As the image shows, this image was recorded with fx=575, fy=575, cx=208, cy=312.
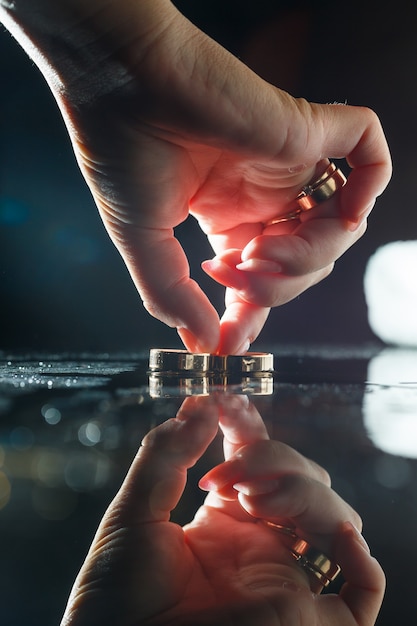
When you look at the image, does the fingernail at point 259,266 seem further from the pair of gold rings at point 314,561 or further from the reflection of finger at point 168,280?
the pair of gold rings at point 314,561

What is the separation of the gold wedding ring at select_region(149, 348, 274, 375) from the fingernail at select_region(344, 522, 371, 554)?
56 cm

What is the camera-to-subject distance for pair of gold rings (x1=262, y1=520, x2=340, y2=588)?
0.55 ft

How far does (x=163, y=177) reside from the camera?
2.06 ft

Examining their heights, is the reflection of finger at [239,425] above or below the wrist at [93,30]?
below

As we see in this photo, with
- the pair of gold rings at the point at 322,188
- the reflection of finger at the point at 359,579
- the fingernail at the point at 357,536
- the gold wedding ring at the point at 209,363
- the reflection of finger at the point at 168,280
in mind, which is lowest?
the gold wedding ring at the point at 209,363

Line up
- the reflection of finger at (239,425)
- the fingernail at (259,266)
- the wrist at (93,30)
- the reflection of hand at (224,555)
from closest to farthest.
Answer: the reflection of hand at (224,555), the reflection of finger at (239,425), the wrist at (93,30), the fingernail at (259,266)

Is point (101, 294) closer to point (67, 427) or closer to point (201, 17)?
point (201, 17)

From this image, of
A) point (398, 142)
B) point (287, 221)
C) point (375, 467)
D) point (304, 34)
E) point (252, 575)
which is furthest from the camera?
point (398, 142)

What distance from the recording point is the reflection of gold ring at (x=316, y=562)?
0.17 metres

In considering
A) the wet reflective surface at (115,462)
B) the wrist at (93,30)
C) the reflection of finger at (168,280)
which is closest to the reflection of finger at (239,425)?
the wet reflective surface at (115,462)

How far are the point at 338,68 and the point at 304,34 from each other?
22 centimetres

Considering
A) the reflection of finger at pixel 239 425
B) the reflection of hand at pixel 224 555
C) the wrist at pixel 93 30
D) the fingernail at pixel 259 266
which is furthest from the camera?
the fingernail at pixel 259 266

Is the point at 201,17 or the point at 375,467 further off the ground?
the point at 201,17

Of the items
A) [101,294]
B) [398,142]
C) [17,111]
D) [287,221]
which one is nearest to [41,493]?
→ [287,221]
